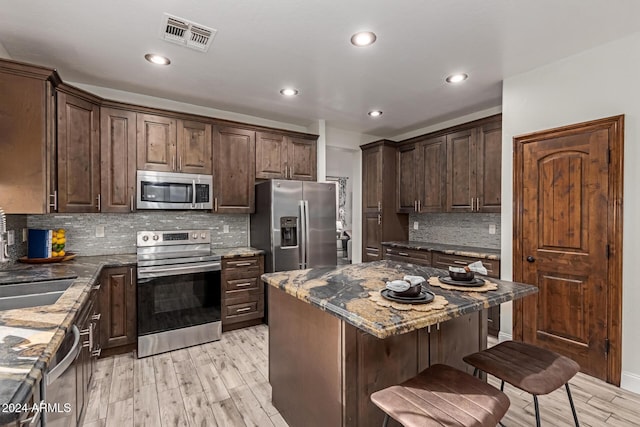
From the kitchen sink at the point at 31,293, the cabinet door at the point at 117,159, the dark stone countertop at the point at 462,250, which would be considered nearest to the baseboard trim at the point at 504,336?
the dark stone countertop at the point at 462,250

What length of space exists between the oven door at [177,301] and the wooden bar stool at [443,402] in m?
2.46

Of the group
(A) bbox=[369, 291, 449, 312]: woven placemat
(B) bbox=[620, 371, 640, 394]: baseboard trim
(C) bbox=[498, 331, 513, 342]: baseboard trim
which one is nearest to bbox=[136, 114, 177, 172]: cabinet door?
(A) bbox=[369, 291, 449, 312]: woven placemat

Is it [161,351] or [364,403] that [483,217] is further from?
[161,351]

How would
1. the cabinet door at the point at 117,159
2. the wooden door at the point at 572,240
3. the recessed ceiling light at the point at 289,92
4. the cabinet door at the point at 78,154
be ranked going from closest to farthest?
the wooden door at the point at 572,240 < the cabinet door at the point at 78,154 < the cabinet door at the point at 117,159 < the recessed ceiling light at the point at 289,92

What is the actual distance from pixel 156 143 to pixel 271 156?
134 centimetres

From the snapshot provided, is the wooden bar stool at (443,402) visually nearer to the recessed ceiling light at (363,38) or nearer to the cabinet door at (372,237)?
the recessed ceiling light at (363,38)

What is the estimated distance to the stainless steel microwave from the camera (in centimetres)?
327

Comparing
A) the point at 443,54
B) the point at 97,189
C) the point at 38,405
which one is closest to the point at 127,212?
the point at 97,189

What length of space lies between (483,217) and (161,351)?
4.04m

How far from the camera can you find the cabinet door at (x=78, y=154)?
8.85 ft

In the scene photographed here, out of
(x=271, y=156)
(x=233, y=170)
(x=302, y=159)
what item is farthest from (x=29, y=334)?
(x=302, y=159)

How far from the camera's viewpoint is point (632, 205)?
2.35m

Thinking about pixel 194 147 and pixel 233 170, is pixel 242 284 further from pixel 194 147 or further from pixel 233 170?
pixel 194 147

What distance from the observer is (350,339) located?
149 cm
